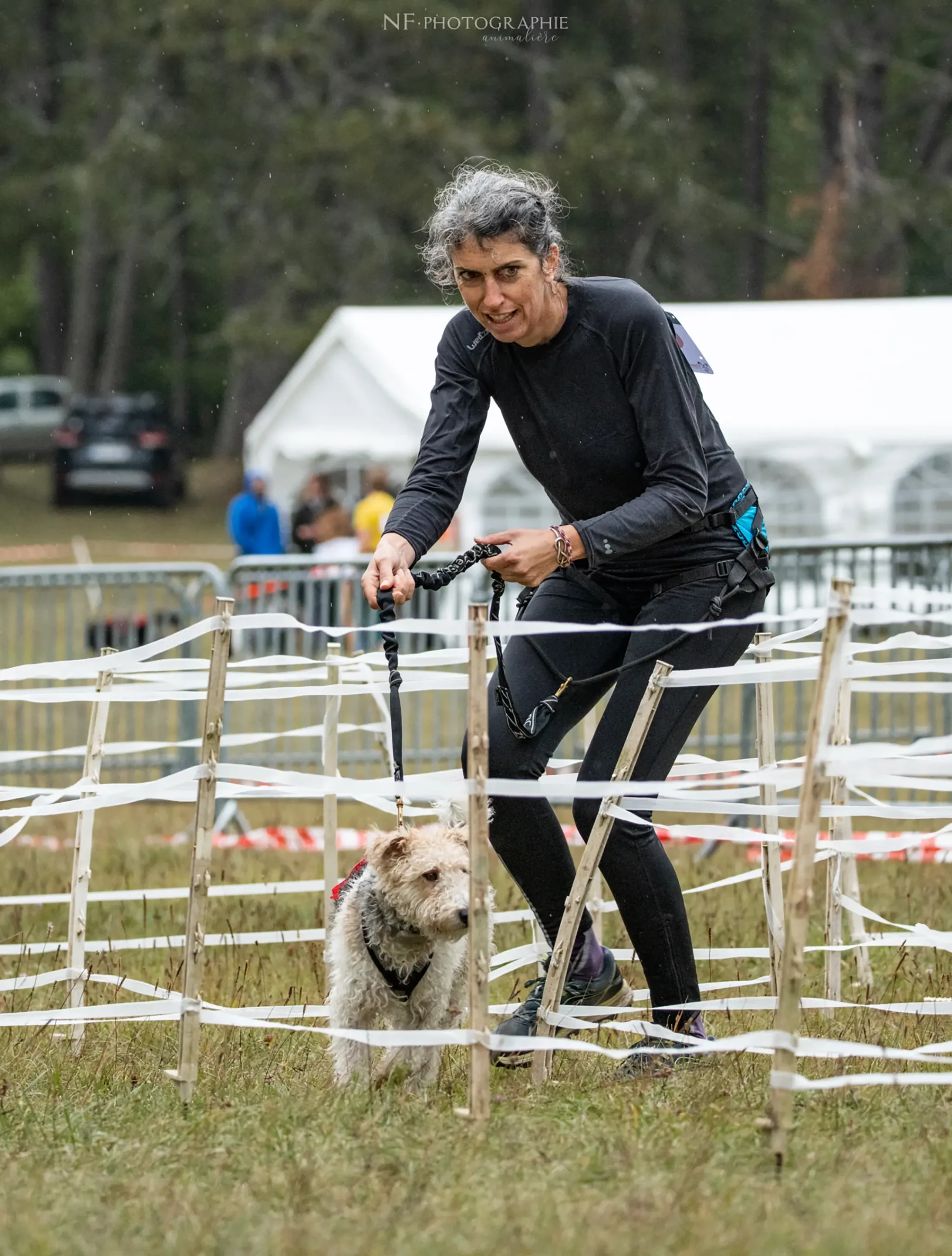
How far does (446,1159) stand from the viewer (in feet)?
11.7

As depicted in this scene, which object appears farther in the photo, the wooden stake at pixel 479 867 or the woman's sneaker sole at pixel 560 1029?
the woman's sneaker sole at pixel 560 1029

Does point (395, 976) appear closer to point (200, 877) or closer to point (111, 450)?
point (200, 877)

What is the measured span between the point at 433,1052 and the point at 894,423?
15.5m

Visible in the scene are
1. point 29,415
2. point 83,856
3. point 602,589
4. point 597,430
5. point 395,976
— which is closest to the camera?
point 597,430

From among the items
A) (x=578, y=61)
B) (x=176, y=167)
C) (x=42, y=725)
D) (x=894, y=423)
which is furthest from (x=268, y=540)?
(x=176, y=167)

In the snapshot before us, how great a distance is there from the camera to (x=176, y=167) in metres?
37.7

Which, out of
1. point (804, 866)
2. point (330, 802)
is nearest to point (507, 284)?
point (804, 866)

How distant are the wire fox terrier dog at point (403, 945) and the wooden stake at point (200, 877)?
0.45 m

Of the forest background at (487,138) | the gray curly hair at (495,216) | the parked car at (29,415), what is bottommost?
the gray curly hair at (495,216)

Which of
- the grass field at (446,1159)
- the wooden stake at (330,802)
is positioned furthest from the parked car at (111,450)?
the grass field at (446,1159)

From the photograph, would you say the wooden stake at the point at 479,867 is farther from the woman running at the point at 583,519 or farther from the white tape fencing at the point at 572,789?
the woman running at the point at 583,519

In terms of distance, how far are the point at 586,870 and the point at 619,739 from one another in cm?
34

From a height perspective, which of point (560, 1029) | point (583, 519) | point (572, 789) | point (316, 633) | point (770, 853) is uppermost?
point (583, 519)

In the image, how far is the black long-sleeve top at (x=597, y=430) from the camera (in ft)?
13.6
